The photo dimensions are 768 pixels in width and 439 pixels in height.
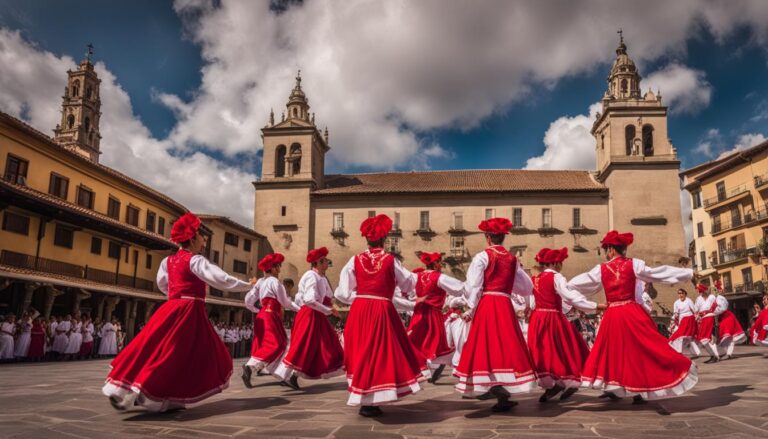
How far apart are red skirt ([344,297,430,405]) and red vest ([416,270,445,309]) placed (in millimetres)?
3278

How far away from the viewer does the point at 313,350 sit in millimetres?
8484

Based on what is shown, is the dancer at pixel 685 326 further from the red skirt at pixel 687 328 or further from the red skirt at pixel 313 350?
the red skirt at pixel 313 350

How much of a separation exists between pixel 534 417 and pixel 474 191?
42385 mm

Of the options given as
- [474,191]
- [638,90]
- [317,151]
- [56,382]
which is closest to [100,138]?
[317,151]

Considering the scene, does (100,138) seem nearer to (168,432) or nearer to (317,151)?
(317,151)

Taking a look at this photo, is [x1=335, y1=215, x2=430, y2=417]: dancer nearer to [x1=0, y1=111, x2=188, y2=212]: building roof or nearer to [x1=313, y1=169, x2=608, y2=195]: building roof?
[x1=0, y1=111, x2=188, y2=212]: building roof

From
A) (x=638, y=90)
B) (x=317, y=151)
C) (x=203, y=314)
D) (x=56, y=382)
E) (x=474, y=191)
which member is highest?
(x=638, y=90)

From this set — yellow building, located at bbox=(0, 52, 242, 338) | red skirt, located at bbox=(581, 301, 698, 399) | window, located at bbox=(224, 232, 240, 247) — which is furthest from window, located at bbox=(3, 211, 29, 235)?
red skirt, located at bbox=(581, 301, 698, 399)

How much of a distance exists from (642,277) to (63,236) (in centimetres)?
2610

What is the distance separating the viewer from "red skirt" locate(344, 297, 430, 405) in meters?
5.91

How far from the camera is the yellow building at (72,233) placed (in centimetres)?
2280

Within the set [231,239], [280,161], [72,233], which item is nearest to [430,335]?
[72,233]

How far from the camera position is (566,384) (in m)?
7.10

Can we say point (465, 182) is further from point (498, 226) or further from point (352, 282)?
point (352, 282)
